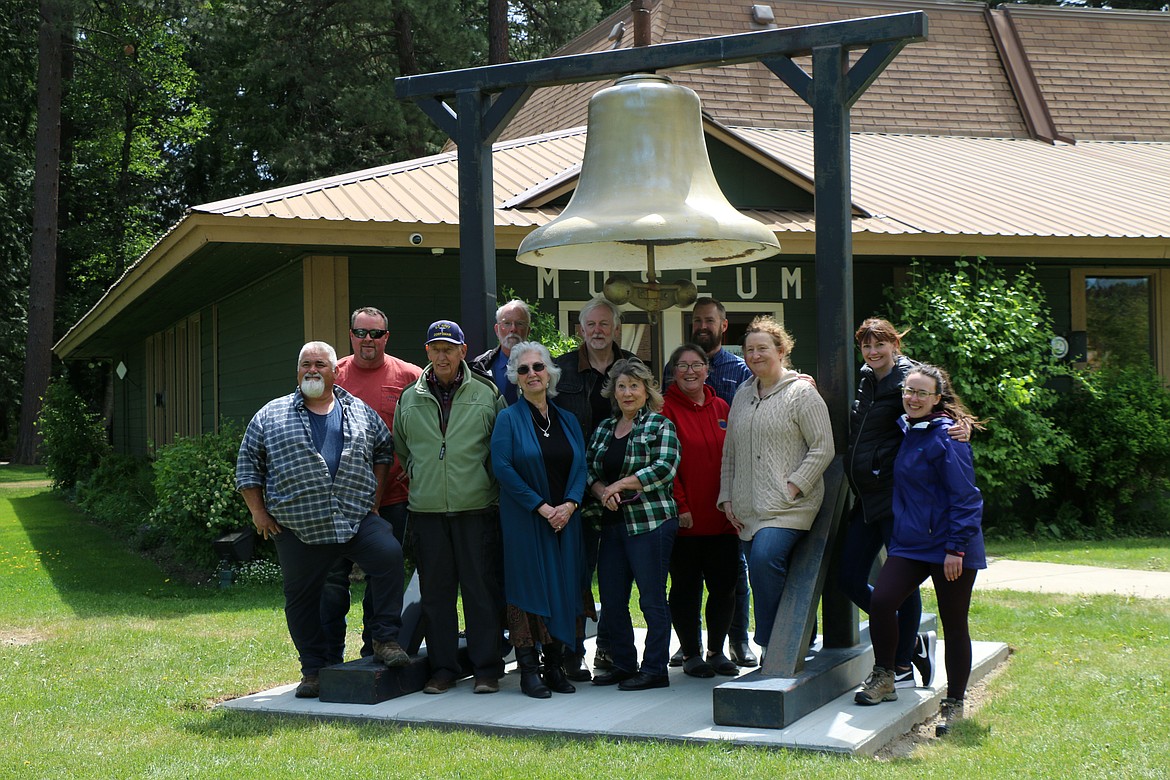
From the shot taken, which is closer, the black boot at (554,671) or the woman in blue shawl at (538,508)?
the woman in blue shawl at (538,508)

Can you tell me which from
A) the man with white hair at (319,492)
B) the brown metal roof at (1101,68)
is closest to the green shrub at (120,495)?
the man with white hair at (319,492)

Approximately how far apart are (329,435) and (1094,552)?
298 inches

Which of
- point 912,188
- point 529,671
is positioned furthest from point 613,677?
point 912,188

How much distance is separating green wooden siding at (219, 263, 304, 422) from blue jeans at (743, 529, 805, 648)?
635 centimetres

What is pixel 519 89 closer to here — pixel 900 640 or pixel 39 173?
pixel 900 640

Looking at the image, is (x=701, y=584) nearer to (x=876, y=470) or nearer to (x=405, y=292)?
A: (x=876, y=470)

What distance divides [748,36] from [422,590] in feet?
9.15

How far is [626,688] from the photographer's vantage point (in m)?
5.42

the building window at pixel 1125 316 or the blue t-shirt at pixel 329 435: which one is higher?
the building window at pixel 1125 316

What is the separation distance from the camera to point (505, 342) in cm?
581

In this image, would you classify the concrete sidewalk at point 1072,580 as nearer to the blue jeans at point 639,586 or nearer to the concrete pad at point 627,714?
the concrete pad at point 627,714

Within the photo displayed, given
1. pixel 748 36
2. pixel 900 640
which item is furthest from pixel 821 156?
pixel 900 640

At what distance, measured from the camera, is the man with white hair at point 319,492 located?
17.2 feet

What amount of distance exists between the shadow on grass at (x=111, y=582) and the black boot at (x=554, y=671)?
3.67 m
